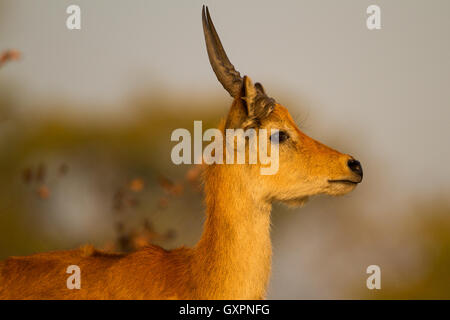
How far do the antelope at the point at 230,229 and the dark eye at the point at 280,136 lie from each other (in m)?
0.01

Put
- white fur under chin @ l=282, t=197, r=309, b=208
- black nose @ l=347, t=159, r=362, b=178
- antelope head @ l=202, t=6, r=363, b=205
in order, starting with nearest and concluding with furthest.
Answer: antelope head @ l=202, t=6, r=363, b=205
black nose @ l=347, t=159, r=362, b=178
white fur under chin @ l=282, t=197, r=309, b=208

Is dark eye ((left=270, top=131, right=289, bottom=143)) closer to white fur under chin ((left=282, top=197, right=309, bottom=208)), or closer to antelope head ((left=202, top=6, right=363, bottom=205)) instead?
antelope head ((left=202, top=6, right=363, bottom=205))

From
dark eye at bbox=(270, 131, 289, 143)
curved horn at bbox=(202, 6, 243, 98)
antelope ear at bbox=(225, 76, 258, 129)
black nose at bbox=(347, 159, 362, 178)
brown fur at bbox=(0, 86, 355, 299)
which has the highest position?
curved horn at bbox=(202, 6, 243, 98)

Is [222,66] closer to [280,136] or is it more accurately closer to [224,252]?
[280,136]

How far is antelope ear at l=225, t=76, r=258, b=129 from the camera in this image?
6152mm

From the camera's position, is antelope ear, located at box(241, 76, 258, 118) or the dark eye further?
the dark eye

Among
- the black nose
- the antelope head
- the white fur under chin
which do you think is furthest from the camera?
the white fur under chin

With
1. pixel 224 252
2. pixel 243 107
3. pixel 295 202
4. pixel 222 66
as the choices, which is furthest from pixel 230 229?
pixel 222 66

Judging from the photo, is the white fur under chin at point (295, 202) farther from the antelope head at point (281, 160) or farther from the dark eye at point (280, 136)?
the dark eye at point (280, 136)

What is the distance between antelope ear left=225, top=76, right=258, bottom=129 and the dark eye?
29 centimetres

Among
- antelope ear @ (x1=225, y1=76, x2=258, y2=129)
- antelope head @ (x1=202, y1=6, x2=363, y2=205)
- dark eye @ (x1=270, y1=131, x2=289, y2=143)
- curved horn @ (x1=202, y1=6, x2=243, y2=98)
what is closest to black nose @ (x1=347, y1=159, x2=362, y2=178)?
antelope head @ (x1=202, y1=6, x2=363, y2=205)

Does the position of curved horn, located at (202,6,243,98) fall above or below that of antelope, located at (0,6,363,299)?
above
